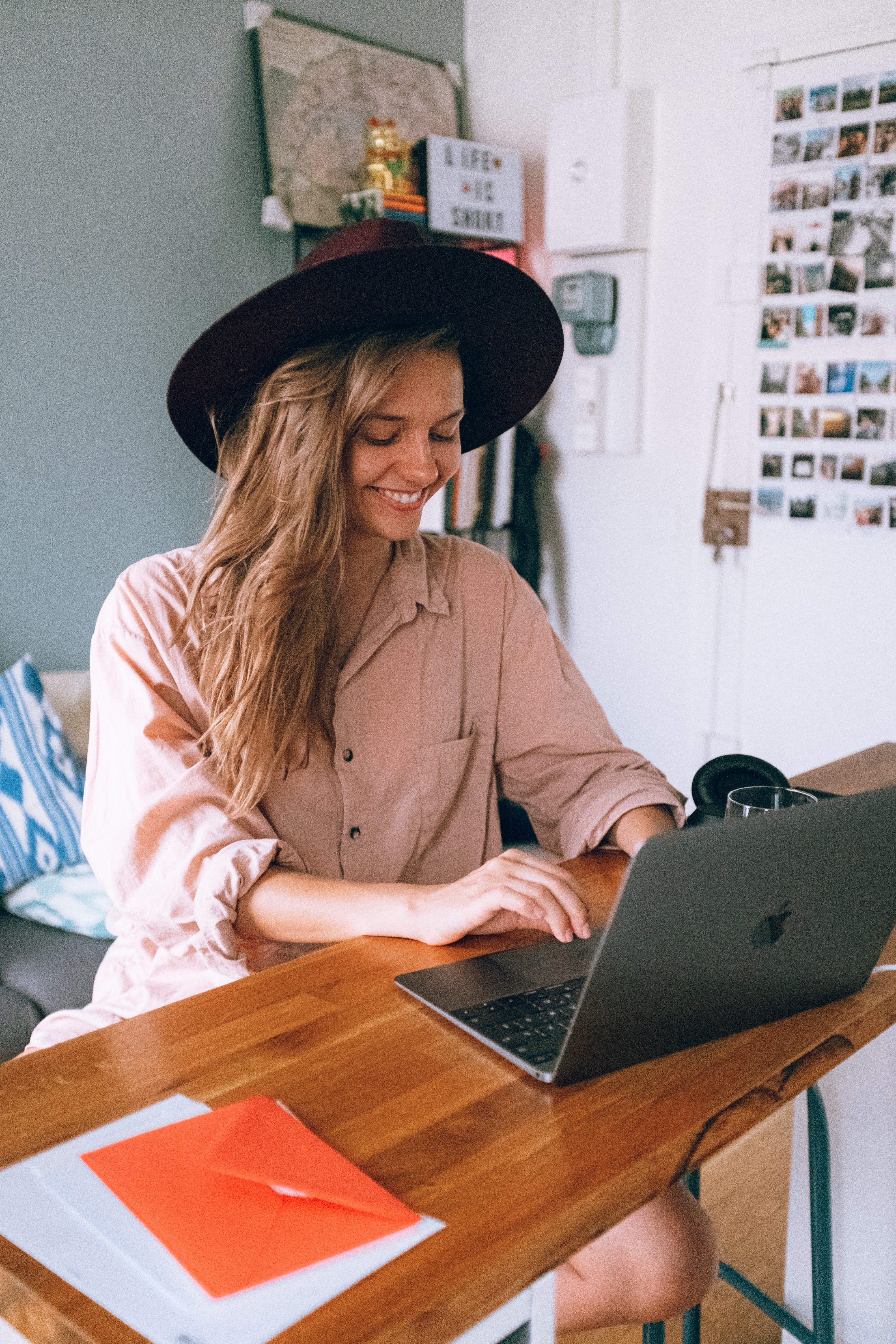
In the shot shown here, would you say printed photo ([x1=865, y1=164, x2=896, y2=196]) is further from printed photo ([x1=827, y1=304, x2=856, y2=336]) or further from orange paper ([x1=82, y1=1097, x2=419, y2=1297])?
orange paper ([x1=82, y1=1097, x2=419, y2=1297])

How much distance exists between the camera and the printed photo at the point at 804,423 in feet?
10.9

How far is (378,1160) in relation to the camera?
72cm

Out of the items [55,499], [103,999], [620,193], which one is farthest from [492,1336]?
[620,193]

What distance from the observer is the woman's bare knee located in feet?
3.27

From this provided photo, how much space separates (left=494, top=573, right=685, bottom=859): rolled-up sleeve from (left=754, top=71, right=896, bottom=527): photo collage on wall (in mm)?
2025

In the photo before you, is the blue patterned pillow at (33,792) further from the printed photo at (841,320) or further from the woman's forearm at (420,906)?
the printed photo at (841,320)

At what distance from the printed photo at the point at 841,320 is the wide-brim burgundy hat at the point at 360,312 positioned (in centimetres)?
206

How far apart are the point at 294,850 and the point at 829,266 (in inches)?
107

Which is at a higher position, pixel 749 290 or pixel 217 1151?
pixel 749 290

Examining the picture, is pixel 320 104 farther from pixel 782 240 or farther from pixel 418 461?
pixel 418 461

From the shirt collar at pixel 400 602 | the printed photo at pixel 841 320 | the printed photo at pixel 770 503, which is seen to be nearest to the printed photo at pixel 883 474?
the printed photo at pixel 770 503

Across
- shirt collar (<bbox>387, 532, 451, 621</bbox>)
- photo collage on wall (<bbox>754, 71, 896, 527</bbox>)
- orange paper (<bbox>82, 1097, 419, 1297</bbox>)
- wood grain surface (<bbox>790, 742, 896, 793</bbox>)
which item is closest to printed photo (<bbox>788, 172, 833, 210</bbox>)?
photo collage on wall (<bbox>754, 71, 896, 527</bbox>)

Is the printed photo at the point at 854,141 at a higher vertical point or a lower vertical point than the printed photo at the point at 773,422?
higher

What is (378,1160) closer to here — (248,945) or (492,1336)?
(492,1336)
